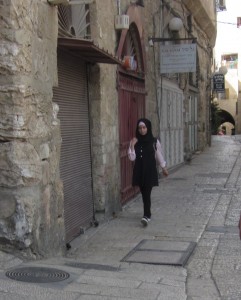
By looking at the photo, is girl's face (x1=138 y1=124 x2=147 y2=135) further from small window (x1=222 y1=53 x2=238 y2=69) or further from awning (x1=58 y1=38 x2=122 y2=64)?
small window (x1=222 y1=53 x2=238 y2=69)

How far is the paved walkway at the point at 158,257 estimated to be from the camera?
418 centimetres

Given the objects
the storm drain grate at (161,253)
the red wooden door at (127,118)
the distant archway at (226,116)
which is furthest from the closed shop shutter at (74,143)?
the distant archway at (226,116)

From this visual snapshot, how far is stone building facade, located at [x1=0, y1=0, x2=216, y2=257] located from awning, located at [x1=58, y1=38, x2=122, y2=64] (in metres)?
0.01

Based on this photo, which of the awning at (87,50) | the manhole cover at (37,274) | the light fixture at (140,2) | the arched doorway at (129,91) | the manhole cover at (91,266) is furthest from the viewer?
the light fixture at (140,2)

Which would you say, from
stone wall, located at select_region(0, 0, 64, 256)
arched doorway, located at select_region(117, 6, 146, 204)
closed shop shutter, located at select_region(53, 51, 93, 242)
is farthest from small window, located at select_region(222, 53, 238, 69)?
stone wall, located at select_region(0, 0, 64, 256)

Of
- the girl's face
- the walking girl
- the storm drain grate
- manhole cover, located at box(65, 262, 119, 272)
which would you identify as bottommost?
the storm drain grate

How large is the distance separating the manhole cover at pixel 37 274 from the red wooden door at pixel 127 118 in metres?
4.41

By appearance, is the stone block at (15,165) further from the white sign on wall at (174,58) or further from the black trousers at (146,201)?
the white sign on wall at (174,58)

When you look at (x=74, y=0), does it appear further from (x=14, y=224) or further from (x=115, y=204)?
(x=115, y=204)

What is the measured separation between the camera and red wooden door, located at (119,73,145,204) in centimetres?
898

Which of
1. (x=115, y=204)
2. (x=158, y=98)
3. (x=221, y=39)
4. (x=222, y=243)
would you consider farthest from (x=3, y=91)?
(x=221, y=39)

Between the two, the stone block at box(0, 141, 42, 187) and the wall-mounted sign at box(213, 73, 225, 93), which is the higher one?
the wall-mounted sign at box(213, 73, 225, 93)

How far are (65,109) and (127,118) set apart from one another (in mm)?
3037

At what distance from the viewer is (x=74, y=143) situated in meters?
6.85
